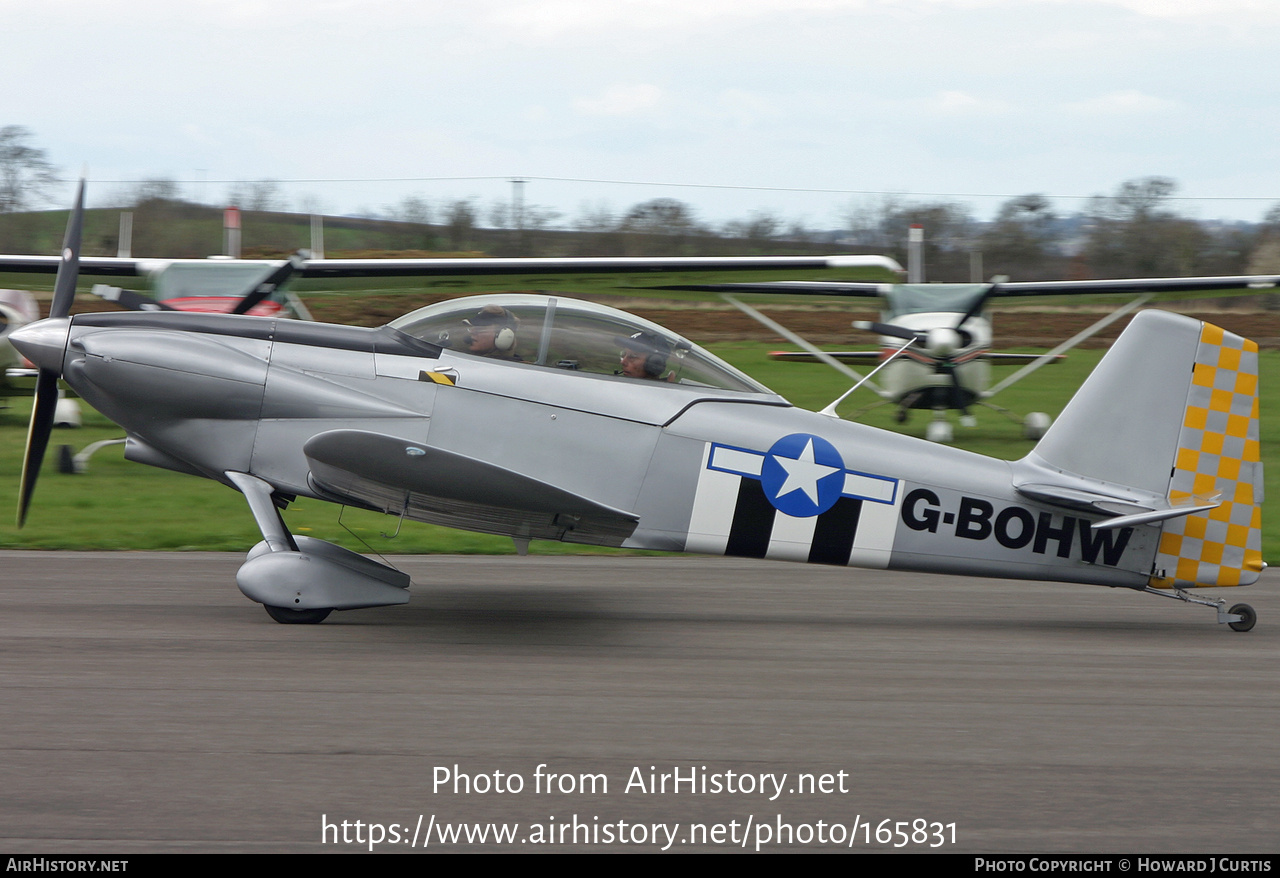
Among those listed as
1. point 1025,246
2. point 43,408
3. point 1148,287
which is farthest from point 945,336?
point 1025,246

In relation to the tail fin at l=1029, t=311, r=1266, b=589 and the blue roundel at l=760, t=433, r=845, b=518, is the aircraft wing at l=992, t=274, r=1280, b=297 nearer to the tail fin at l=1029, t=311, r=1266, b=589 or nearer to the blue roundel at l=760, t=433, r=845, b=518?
the tail fin at l=1029, t=311, r=1266, b=589

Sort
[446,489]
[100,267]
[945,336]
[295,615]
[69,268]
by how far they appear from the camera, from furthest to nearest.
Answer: [945,336] → [100,267] → [69,268] → [295,615] → [446,489]

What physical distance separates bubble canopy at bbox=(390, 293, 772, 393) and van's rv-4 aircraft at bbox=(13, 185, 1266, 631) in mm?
12

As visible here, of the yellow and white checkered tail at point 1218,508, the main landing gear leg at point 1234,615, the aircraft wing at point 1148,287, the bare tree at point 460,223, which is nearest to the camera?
the yellow and white checkered tail at point 1218,508

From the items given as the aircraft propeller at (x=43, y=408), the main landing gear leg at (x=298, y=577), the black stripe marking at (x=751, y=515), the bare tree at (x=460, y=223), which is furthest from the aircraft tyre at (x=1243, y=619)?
the bare tree at (x=460, y=223)

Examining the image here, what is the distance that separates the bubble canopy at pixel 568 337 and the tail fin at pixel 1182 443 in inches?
78.9

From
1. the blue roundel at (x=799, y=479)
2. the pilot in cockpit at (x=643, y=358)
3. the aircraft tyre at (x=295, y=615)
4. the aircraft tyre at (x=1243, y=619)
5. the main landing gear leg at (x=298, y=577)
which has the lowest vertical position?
the aircraft tyre at (x=295, y=615)

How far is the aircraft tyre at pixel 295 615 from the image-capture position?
5.67 metres

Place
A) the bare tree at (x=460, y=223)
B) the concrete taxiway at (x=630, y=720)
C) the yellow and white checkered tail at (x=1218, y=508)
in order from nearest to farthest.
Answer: the concrete taxiway at (x=630, y=720) < the yellow and white checkered tail at (x=1218, y=508) < the bare tree at (x=460, y=223)

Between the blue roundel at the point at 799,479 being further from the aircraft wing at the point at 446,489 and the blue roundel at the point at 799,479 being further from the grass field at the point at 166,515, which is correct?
the grass field at the point at 166,515

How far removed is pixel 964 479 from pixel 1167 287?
10346mm

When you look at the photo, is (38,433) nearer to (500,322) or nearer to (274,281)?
(500,322)

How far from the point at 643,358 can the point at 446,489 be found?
1.34 meters

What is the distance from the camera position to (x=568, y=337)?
→ 598cm
